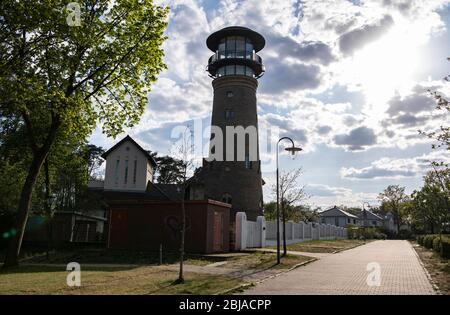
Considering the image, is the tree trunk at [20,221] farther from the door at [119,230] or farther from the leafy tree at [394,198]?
the leafy tree at [394,198]

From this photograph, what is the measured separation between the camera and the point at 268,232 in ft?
121

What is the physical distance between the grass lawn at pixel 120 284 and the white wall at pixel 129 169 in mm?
29209

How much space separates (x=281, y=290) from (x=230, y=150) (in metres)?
26.4

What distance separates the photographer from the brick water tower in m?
36.5

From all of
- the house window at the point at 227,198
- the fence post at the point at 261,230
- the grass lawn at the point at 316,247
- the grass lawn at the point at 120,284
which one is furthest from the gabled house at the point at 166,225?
the house window at the point at 227,198

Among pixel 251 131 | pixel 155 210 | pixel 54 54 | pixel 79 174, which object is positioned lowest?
pixel 155 210

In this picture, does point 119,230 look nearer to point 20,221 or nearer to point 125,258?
point 125,258

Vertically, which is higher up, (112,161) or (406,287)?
(112,161)

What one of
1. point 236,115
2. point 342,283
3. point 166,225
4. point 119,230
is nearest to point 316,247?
point 236,115

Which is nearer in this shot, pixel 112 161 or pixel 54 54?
pixel 54 54

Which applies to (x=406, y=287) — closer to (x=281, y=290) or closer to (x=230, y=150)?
(x=281, y=290)

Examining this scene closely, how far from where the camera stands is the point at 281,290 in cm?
1168
